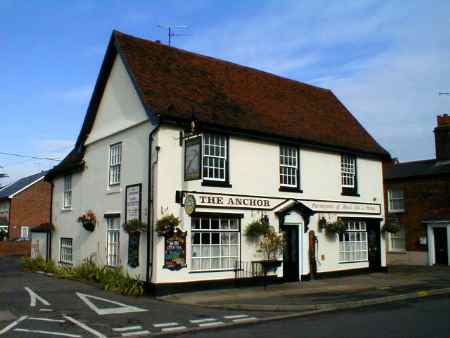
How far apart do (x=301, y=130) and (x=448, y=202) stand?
12718mm

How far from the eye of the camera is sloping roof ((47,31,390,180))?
17.2m

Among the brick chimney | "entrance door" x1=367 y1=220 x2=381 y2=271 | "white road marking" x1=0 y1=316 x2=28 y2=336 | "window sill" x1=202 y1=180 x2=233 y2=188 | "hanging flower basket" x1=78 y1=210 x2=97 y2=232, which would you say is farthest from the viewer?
the brick chimney

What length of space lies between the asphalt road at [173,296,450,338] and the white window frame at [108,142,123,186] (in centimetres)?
950

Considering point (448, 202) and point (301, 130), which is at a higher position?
point (301, 130)

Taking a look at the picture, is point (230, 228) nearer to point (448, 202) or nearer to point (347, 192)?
point (347, 192)

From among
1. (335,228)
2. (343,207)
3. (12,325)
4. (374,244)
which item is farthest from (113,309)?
(374,244)

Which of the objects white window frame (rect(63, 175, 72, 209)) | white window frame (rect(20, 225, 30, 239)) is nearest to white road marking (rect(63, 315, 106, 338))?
white window frame (rect(63, 175, 72, 209))

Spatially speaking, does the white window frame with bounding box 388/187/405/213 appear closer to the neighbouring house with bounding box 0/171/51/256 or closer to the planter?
the planter

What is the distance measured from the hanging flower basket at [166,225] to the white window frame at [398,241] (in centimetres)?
1896

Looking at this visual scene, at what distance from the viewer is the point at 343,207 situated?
841 inches

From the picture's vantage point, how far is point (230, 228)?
17438 mm

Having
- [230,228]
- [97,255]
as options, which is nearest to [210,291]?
[230,228]

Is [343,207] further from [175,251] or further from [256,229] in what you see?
[175,251]

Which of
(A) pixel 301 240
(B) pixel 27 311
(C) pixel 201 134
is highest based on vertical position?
(C) pixel 201 134
